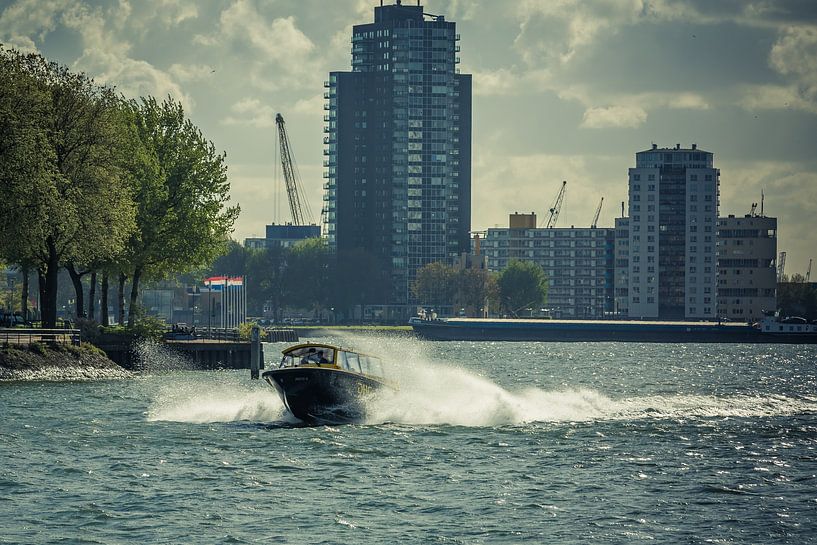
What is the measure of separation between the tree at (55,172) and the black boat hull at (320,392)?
34677 mm

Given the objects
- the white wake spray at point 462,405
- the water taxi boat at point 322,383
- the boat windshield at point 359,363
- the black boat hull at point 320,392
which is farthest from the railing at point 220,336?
the black boat hull at point 320,392

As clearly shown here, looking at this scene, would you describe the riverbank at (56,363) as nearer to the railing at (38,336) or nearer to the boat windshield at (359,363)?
the railing at (38,336)

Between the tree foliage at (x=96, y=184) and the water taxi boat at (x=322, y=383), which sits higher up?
the tree foliage at (x=96, y=184)

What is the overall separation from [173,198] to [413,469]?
63990 millimetres

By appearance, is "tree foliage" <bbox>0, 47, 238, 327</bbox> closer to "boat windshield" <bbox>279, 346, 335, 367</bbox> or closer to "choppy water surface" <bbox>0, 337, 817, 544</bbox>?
"choppy water surface" <bbox>0, 337, 817, 544</bbox>

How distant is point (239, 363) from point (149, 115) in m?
20.5

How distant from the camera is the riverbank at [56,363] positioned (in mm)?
77625

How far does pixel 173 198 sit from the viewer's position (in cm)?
10250

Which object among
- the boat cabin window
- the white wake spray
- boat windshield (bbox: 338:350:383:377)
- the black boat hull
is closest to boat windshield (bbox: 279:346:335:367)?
boat windshield (bbox: 338:350:383:377)

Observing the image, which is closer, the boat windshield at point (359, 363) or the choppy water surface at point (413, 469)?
the choppy water surface at point (413, 469)

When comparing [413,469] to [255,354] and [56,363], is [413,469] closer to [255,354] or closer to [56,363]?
[56,363]

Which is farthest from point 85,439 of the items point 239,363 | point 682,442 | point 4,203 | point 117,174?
point 239,363

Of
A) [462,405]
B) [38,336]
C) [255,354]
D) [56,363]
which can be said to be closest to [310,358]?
[462,405]

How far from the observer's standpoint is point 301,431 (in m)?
51.6
